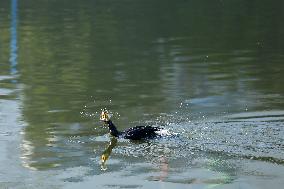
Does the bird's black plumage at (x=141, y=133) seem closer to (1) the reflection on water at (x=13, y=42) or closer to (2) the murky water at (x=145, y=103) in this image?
(2) the murky water at (x=145, y=103)

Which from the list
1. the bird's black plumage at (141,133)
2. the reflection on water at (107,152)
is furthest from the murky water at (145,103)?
the bird's black plumage at (141,133)

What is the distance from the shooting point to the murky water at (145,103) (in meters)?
14.4

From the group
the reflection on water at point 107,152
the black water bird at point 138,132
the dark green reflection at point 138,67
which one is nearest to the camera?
Answer: the reflection on water at point 107,152

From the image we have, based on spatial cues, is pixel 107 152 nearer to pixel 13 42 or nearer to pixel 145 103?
pixel 145 103

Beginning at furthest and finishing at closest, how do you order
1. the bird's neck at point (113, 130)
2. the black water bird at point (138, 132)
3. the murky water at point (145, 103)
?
the bird's neck at point (113, 130) < the black water bird at point (138, 132) < the murky water at point (145, 103)

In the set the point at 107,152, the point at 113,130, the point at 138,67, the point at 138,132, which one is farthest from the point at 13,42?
the point at 107,152

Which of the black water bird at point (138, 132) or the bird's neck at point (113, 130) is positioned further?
the bird's neck at point (113, 130)

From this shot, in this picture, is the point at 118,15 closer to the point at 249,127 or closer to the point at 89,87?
the point at 89,87

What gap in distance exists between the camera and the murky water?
566 inches

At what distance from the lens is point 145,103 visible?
21.0 meters

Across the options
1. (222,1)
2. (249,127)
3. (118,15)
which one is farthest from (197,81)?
(222,1)

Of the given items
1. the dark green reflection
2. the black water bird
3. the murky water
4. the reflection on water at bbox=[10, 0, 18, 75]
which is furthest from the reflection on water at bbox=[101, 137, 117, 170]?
the reflection on water at bbox=[10, 0, 18, 75]

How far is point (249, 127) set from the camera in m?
17.1

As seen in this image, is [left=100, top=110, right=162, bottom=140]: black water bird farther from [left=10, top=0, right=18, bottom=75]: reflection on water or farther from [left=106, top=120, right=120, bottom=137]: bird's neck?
[left=10, top=0, right=18, bottom=75]: reflection on water
